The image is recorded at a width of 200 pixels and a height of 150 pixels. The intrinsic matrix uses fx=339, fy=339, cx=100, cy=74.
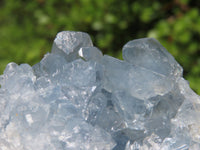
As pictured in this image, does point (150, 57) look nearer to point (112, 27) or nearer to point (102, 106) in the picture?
point (102, 106)

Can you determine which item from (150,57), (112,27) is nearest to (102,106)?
(150,57)

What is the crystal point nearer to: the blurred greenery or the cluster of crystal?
the cluster of crystal

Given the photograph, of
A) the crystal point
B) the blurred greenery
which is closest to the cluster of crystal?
the crystal point

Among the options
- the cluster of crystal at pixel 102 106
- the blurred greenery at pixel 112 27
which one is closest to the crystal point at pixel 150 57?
the cluster of crystal at pixel 102 106

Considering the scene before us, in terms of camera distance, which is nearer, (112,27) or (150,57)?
(150,57)

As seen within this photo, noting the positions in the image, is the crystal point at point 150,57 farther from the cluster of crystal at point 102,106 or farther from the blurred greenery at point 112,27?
the blurred greenery at point 112,27
